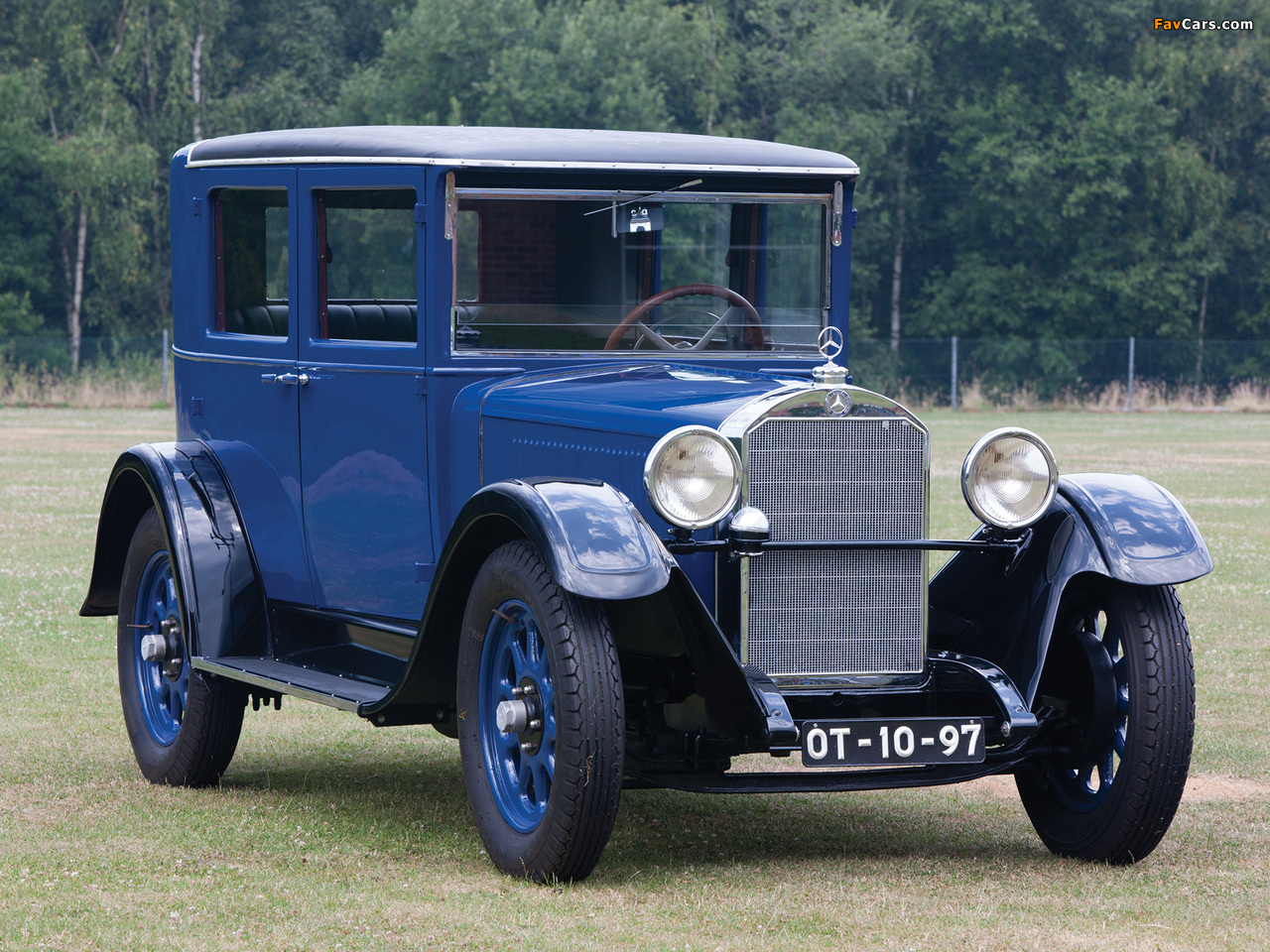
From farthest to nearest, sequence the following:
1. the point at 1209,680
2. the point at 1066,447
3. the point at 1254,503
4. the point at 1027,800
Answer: the point at 1066,447, the point at 1254,503, the point at 1209,680, the point at 1027,800

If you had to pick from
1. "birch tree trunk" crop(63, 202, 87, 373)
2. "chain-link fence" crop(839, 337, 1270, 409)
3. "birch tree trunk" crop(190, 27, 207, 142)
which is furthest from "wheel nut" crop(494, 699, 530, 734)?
"birch tree trunk" crop(190, 27, 207, 142)

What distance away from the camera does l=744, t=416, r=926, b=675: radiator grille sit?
4.90m

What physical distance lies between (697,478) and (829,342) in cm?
154

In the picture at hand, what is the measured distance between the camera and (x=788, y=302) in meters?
6.15

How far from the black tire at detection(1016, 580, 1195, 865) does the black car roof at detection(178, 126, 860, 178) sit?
1799 mm

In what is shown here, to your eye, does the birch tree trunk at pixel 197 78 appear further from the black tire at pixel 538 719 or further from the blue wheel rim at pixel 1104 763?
the blue wheel rim at pixel 1104 763

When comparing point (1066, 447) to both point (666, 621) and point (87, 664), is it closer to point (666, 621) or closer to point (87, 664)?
point (87, 664)

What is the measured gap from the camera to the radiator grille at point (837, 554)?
16.1ft

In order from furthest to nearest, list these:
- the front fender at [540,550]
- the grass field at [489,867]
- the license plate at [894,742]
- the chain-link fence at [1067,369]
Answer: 1. the chain-link fence at [1067,369]
2. the license plate at [894,742]
3. the front fender at [540,550]
4. the grass field at [489,867]

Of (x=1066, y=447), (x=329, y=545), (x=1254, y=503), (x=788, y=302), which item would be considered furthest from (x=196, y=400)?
(x=1066, y=447)

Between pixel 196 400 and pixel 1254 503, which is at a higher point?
pixel 196 400

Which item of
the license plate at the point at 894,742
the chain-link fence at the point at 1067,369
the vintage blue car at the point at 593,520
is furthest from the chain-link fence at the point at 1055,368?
the license plate at the point at 894,742

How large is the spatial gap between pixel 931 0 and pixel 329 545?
4359 centimetres

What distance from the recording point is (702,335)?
598cm
